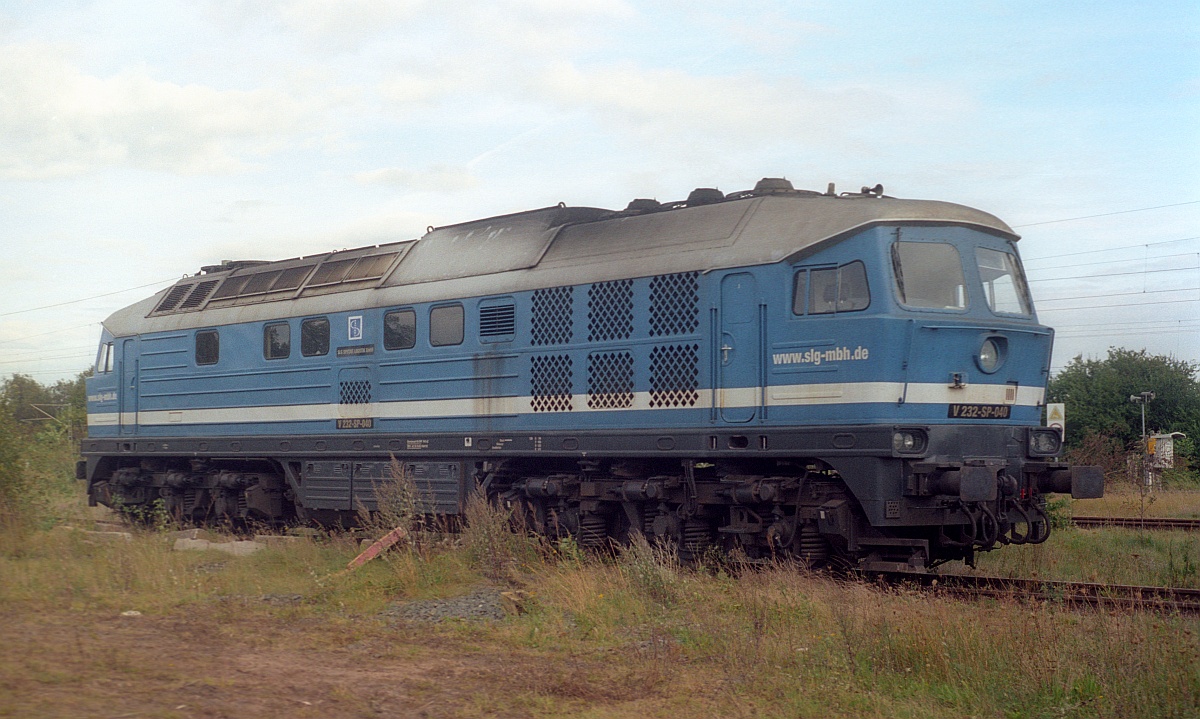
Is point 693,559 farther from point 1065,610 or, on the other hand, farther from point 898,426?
point 1065,610

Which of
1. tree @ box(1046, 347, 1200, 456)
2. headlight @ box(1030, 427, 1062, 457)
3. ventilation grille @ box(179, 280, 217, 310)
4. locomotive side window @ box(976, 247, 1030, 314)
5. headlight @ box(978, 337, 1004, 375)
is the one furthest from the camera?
tree @ box(1046, 347, 1200, 456)

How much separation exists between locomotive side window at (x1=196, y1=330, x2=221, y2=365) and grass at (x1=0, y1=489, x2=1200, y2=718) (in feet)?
20.5

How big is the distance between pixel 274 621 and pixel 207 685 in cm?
263

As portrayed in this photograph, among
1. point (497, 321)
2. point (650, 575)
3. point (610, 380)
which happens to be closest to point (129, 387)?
point (497, 321)

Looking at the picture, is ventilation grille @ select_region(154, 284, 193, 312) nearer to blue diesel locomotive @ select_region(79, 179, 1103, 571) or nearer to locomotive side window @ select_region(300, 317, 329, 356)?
blue diesel locomotive @ select_region(79, 179, 1103, 571)

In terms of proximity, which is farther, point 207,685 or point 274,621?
point 274,621

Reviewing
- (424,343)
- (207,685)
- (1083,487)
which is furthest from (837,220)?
(207,685)

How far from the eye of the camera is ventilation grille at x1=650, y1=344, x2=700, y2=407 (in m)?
11.6

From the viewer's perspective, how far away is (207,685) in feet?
22.1

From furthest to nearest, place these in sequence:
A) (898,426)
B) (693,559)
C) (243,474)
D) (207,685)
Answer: (243,474)
(693,559)
(898,426)
(207,685)

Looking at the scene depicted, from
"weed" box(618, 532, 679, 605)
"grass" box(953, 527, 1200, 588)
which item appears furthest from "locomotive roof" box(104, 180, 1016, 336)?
"grass" box(953, 527, 1200, 588)

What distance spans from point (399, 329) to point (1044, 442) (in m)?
8.10

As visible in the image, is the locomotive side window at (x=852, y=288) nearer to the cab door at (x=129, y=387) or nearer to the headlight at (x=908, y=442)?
the headlight at (x=908, y=442)

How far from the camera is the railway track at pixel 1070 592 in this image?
916 centimetres
